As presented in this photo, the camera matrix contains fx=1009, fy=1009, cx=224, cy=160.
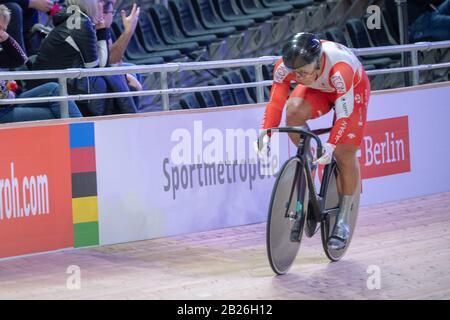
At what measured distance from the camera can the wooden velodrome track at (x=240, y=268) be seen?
19.5 ft

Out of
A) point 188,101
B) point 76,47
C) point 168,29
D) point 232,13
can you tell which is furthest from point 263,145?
point 232,13

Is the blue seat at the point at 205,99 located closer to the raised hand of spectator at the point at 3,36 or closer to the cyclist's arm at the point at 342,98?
the raised hand of spectator at the point at 3,36

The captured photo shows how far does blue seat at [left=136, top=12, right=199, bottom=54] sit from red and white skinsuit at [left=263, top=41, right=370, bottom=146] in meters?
5.19

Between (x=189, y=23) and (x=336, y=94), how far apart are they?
6215 millimetres

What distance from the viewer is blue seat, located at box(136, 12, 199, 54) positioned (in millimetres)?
11594

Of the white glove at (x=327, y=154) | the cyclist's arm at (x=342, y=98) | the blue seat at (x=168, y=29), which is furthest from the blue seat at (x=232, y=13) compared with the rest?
the white glove at (x=327, y=154)

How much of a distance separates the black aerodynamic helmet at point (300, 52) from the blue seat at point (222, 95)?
17.4 ft

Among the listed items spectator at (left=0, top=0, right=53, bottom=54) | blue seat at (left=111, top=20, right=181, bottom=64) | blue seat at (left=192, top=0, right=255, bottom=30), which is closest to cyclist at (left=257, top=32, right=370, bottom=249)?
spectator at (left=0, top=0, right=53, bottom=54)

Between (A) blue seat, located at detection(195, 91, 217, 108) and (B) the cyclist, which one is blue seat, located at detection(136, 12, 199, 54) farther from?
(B) the cyclist

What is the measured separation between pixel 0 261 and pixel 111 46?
263 cm

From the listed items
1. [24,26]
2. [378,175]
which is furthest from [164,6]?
[378,175]

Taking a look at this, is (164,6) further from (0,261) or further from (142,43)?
(0,261)

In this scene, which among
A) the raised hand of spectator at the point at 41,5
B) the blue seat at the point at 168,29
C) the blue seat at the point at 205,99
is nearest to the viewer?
the raised hand of spectator at the point at 41,5

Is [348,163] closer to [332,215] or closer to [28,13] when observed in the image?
[332,215]
